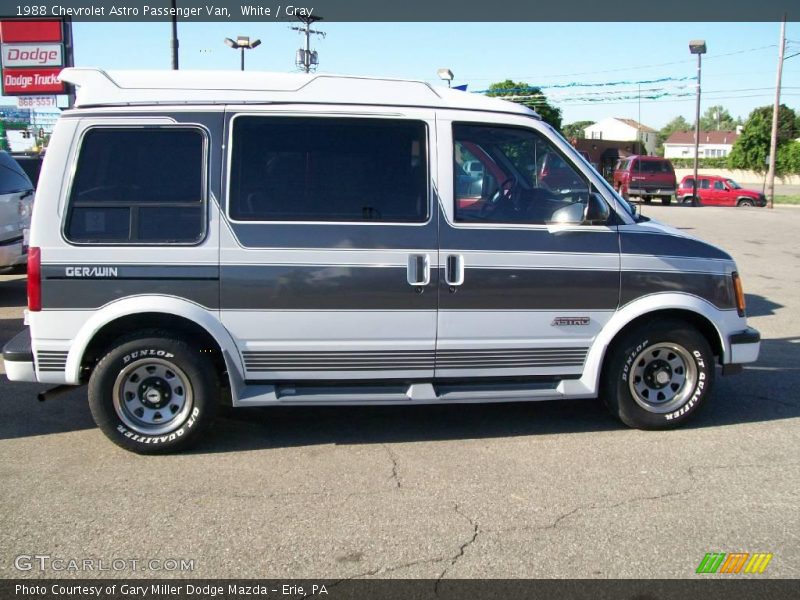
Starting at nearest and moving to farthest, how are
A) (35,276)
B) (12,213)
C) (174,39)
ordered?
(35,276) < (12,213) < (174,39)

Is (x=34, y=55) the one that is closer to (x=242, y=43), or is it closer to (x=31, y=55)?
(x=31, y=55)

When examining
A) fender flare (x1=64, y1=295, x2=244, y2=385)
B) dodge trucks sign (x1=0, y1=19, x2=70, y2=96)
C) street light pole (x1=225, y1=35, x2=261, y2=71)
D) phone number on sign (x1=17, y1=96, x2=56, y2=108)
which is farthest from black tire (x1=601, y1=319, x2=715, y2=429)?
street light pole (x1=225, y1=35, x2=261, y2=71)

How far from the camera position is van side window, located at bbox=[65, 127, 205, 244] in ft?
15.9

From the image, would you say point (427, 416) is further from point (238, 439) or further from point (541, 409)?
point (238, 439)

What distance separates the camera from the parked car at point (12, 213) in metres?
10.1

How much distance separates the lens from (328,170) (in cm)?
503

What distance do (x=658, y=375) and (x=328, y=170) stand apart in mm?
2750

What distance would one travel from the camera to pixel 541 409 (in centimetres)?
612

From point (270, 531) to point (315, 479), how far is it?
723mm

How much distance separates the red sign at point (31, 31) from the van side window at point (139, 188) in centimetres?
1749

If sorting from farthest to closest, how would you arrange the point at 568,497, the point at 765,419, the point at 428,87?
the point at 765,419 < the point at 428,87 < the point at 568,497

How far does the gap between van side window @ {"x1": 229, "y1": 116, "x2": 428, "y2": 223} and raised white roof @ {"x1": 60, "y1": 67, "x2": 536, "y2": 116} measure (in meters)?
0.15

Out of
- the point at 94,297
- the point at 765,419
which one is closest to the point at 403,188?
the point at 94,297

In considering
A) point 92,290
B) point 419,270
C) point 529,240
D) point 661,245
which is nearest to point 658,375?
point 661,245
